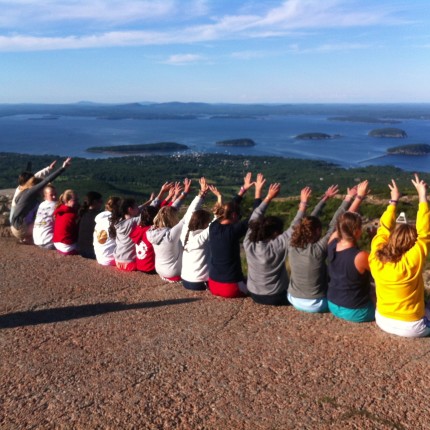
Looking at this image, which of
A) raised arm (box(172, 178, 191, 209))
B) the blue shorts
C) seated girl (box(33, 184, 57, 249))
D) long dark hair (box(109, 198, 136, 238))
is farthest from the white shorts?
seated girl (box(33, 184, 57, 249))

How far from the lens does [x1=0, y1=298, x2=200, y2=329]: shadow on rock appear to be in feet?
16.7

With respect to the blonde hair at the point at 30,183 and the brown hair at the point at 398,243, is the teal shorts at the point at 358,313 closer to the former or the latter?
the brown hair at the point at 398,243

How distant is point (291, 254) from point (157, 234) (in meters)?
1.76

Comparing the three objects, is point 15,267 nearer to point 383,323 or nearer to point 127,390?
point 127,390

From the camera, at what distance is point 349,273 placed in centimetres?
449

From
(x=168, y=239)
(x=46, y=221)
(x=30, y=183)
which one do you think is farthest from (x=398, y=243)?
(x=30, y=183)

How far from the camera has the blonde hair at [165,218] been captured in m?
5.98

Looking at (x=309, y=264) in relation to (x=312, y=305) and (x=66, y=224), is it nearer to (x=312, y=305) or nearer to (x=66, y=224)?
(x=312, y=305)

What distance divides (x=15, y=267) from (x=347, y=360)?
184 inches

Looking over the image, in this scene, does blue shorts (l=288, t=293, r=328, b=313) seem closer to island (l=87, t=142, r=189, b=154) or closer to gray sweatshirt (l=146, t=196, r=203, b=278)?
gray sweatshirt (l=146, t=196, r=203, b=278)

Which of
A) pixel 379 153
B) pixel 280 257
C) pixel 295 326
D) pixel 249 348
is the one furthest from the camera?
pixel 379 153

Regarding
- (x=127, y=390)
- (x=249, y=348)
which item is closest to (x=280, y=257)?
(x=249, y=348)

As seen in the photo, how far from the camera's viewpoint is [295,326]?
464 cm

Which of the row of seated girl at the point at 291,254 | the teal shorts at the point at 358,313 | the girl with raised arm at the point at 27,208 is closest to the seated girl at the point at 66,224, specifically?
the girl with raised arm at the point at 27,208
